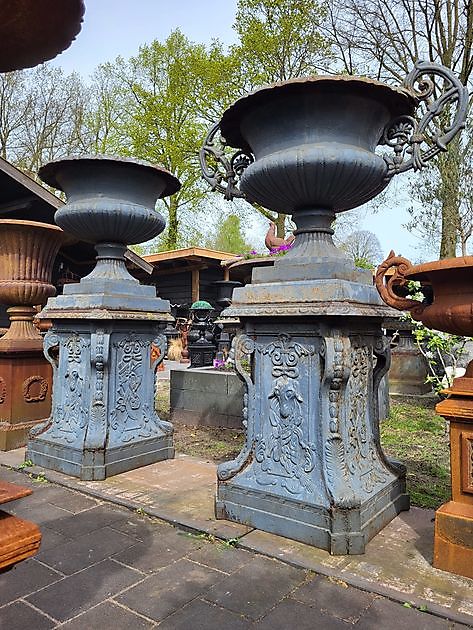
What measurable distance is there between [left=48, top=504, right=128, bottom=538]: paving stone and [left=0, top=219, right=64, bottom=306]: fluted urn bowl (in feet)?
8.30

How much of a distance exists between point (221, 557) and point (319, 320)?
4.21 feet

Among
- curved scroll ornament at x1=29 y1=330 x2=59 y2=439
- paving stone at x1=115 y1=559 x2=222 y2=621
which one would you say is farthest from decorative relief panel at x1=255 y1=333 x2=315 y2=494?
curved scroll ornament at x1=29 y1=330 x2=59 y2=439

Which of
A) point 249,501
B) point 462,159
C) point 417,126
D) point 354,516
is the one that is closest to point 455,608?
point 354,516

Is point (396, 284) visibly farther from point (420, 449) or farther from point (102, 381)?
point (420, 449)

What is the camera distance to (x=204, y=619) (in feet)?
6.02

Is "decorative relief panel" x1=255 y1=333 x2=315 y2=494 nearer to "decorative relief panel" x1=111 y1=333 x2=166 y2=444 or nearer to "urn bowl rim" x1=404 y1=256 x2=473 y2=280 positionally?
"urn bowl rim" x1=404 y1=256 x2=473 y2=280

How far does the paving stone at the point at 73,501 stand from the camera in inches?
118

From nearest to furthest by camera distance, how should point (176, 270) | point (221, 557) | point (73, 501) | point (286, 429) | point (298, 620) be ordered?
point (298, 620)
point (221, 557)
point (286, 429)
point (73, 501)
point (176, 270)

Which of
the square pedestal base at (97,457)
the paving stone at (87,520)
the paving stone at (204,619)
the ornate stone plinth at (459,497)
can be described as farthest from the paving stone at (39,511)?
the ornate stone plinth at (459,497)

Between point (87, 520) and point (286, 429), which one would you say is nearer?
point (286, 429)

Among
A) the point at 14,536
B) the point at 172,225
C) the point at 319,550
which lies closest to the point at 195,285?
the point at 172,225

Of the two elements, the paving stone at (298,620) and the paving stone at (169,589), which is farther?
the paving stone at (169,589)

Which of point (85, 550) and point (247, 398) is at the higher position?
point (247, 398)

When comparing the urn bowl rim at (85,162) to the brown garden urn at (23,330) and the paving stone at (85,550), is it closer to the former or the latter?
the brown garden urn at (23,330)
